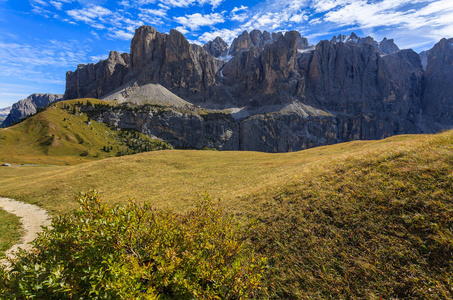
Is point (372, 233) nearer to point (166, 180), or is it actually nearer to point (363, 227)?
point (363, 227)

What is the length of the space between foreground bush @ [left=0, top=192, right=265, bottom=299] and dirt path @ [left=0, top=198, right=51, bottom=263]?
655 inches

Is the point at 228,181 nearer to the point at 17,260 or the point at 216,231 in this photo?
the point at 216,231

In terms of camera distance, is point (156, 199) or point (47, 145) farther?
point (47, 145)

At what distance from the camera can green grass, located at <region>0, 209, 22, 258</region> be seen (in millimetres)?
16642

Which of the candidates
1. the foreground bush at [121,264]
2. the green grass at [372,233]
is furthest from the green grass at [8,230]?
the green grass at [372,233]

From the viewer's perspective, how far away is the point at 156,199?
938 inches

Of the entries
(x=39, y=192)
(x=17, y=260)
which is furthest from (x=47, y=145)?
(x=17, y=260)

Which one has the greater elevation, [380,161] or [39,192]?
[380,161]

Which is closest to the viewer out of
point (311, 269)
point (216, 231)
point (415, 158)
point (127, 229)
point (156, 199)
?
point (127, 229)

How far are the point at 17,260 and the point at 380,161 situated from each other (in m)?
19.1

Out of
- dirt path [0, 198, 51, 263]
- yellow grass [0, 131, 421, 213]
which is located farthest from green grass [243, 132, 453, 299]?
dirt path [0, 198, 51, 263]

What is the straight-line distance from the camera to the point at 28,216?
2281cm

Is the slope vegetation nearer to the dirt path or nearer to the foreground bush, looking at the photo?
the foreground bush

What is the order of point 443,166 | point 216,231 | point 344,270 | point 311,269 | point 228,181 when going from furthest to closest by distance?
1. point 228,181
2. point 443,166
3. point 311,269
4. point 344,270
5. point 216,231
